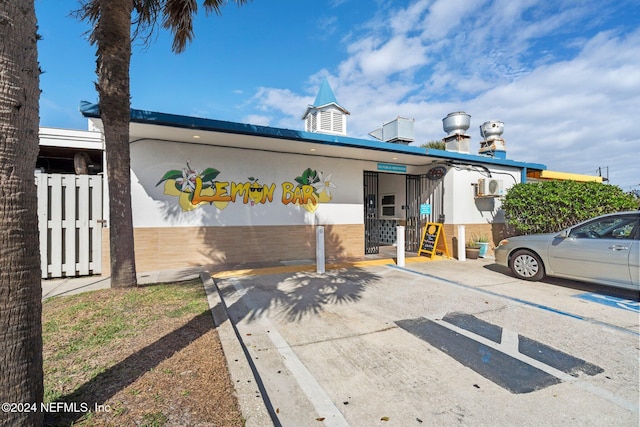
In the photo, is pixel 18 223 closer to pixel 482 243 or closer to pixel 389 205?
pixel 482 243

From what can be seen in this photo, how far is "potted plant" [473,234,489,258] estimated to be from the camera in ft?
32.4

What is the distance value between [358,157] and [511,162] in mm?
6103

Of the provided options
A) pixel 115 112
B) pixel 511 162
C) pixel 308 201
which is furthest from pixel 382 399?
pixel 511 162

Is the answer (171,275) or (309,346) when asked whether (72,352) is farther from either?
(171,275)

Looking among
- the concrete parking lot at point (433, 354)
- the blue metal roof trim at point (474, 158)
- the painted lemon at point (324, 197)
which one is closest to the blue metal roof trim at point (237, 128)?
the blue metal roof trim at point (474, 158)

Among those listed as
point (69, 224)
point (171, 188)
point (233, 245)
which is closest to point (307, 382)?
point (233, 245)

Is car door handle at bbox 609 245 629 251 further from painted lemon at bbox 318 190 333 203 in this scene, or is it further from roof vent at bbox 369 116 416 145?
painted lemon at bbox 318 190 333 203

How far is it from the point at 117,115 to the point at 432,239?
9009 mm

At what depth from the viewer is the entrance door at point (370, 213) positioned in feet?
35.5

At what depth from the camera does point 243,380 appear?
2.54 metres

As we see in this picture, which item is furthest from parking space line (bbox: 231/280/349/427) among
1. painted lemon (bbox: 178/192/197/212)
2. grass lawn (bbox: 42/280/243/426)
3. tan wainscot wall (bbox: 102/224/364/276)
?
painted lemon (bbox: 178/192/197/212)

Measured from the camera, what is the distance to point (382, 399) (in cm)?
259

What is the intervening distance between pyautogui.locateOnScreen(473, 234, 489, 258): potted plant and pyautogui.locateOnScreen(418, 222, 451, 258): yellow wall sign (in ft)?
3.51

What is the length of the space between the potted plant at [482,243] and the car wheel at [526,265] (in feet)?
10.1
